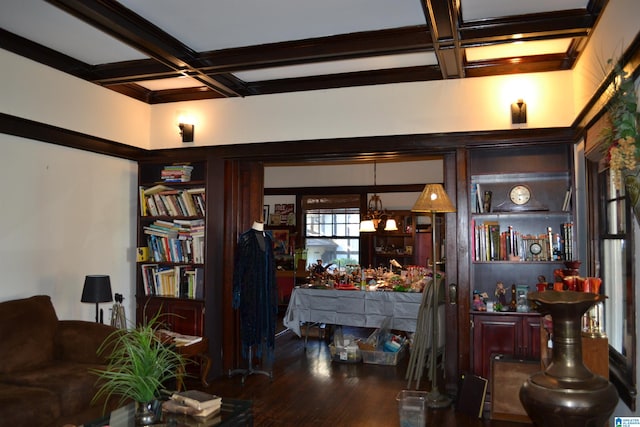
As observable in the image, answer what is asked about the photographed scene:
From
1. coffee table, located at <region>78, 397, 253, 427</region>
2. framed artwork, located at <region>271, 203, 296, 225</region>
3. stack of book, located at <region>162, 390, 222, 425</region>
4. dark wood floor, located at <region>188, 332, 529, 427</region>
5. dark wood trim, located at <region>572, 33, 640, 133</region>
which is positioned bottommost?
dark wood floor, located at <region>188, 332, 529, 427</region>

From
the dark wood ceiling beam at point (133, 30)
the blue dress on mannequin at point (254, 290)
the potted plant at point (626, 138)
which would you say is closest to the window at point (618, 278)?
the potted plant at point (626, 138)

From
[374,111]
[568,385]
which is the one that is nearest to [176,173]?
[374,111]

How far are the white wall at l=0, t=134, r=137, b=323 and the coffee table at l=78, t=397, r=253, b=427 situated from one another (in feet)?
6.54

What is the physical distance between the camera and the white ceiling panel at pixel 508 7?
3590 mm

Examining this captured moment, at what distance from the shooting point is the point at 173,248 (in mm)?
5777

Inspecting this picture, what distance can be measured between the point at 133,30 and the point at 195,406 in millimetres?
2751

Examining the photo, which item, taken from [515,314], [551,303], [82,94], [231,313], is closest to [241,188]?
[231,313]

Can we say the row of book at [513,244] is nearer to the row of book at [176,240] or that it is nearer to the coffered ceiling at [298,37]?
the coffered ceiling at [298,37]

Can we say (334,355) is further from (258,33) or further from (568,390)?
(568,390)

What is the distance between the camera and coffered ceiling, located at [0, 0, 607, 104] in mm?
3668

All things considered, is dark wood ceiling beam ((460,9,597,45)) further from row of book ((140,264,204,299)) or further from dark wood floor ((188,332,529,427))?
row of book ((140,264,204,299))

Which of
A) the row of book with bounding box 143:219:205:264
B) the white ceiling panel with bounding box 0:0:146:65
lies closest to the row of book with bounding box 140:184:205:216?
the row of book with bounding box 143:219:205:264

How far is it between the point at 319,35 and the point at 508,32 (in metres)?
1.47

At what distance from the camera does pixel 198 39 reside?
4.26 metres
